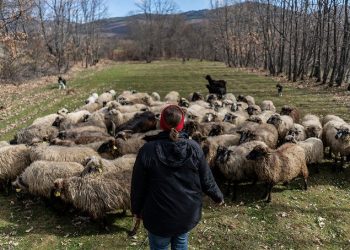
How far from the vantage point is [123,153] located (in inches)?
392

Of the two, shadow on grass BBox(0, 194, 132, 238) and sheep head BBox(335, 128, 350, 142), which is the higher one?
sheep head BBox(335, 128, 350, 142)

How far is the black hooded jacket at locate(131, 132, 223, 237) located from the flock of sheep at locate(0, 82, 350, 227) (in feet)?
4.79

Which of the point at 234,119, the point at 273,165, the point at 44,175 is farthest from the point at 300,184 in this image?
the point at 44,175

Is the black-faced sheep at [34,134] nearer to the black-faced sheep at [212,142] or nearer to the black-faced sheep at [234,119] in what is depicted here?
the black-faced sheep at [212,142]

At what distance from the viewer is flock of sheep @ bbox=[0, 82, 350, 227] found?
7.62 m

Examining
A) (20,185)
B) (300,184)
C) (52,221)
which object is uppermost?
(20,185)

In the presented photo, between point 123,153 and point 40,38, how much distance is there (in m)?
40.6

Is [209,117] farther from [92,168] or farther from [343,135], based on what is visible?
[92,168]

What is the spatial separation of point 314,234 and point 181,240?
159 inches

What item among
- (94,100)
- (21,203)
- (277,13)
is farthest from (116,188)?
(277,13)

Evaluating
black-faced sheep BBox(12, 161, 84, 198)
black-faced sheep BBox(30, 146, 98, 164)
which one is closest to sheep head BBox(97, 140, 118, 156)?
black-faced sheep BBox(30, 146, 98, 164)

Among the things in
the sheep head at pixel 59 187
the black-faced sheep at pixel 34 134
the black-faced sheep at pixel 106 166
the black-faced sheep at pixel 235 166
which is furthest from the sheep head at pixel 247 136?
the black-faced sheep at pixel 34 134

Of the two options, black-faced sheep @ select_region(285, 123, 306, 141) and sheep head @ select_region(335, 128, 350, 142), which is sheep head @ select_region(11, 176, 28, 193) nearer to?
black-faced sheep @ select_region(285, 123, 306, 141)

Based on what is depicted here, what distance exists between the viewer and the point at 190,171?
4262 mm
